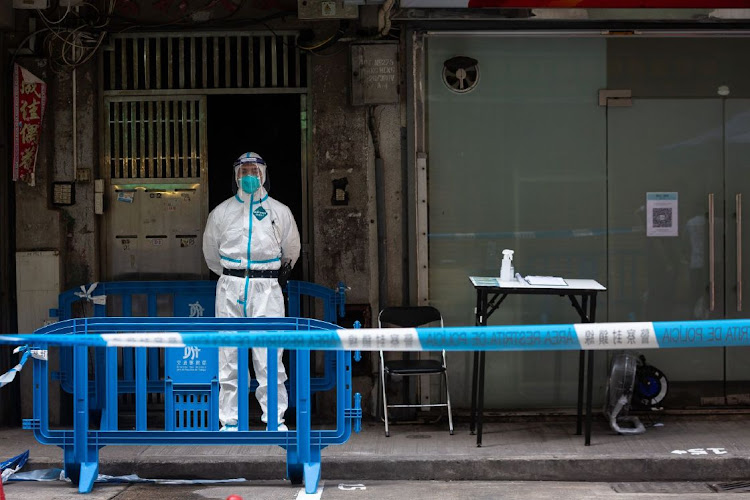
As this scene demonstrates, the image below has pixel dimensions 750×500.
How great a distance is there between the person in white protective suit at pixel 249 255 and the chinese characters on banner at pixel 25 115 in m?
1.78

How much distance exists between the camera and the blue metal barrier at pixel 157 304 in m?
8.90

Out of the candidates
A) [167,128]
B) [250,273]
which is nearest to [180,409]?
[250,273]

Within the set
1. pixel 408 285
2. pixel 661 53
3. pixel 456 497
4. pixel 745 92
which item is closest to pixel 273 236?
pixel 408 285

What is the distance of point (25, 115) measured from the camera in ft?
29.9

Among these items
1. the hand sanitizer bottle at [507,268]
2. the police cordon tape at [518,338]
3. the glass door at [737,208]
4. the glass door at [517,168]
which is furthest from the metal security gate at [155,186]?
the glass door at [737,208]

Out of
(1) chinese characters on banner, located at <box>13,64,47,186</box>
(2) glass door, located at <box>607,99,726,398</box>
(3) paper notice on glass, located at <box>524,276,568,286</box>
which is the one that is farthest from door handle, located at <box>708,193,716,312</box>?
(1) chinese characters on banner, located at <box>13,64,47,186</box>

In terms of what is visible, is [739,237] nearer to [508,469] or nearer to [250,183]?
[508,469]

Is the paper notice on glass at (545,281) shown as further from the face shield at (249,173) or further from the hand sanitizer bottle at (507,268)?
the face shield at (249,173)

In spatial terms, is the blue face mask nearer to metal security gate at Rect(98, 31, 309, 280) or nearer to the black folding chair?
metal security gate at Rect(98, 31, 309, 280)

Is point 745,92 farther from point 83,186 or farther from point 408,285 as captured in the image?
point 83,186

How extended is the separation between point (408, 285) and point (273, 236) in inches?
52.5

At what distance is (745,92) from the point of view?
9211 millimetres

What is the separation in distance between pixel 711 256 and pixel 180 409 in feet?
15.9

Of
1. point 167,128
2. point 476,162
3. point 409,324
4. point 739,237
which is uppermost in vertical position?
point 167,128
